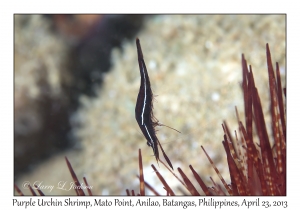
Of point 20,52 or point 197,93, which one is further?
point 20,52

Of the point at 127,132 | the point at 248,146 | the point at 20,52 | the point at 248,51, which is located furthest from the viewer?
the point at 20,52

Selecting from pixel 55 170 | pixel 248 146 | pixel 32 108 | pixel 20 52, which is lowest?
pixel 55 170

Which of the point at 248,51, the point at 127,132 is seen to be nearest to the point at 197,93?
the point at 248,51
